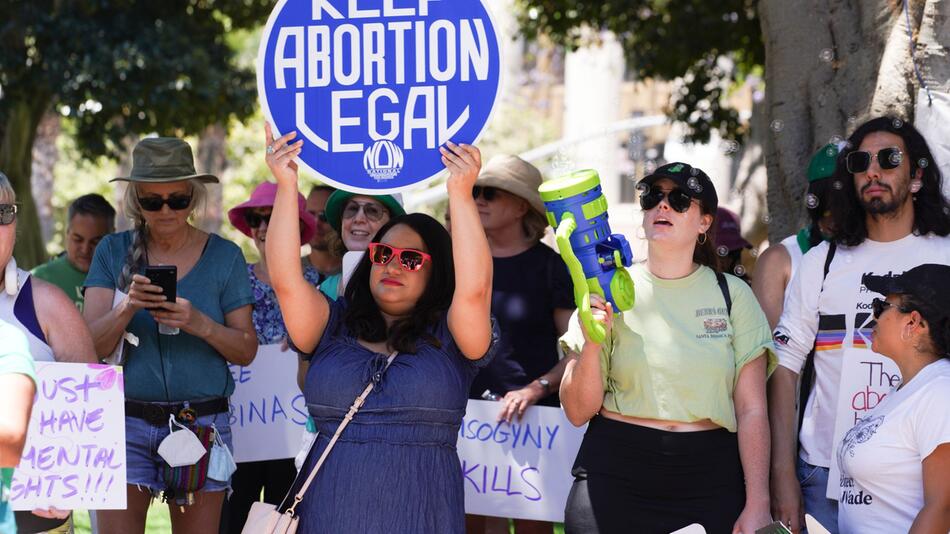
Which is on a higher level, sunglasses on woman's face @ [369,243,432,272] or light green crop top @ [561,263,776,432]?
sunglasses on woman's face @ [369,243,432,272]

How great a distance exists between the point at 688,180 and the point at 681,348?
0.54 meters

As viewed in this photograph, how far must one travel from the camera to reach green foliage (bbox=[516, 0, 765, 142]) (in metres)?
10.6

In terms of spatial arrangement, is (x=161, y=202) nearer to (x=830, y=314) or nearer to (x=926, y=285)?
(x=830, y=314)

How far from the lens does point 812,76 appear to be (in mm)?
5961

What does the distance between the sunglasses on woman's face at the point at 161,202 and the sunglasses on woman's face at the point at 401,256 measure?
1261mm

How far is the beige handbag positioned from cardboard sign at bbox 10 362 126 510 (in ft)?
1.34

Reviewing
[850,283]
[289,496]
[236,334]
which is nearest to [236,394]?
[236,334]

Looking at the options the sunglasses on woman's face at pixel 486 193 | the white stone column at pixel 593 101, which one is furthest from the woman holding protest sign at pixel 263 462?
the white stone column at pixel 593 101

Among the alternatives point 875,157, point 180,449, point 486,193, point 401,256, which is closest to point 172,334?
point 180,449

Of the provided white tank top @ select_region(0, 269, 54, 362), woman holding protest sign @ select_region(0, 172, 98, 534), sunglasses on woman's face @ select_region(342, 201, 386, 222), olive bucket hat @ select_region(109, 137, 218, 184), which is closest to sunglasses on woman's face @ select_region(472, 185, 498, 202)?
sunglasses on woman's face @ select_region(342, 201, 386, 222)

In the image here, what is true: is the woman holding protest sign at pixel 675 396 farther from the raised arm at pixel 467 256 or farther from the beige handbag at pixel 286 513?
the beige handbag at pixel 286 513

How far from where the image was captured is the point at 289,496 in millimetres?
3889

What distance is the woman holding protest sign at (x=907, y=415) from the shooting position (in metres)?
3.63

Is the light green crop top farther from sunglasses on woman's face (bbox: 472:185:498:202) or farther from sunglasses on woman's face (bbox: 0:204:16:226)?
sunglasses on woman's face (bbox: 0:204:16:226)
